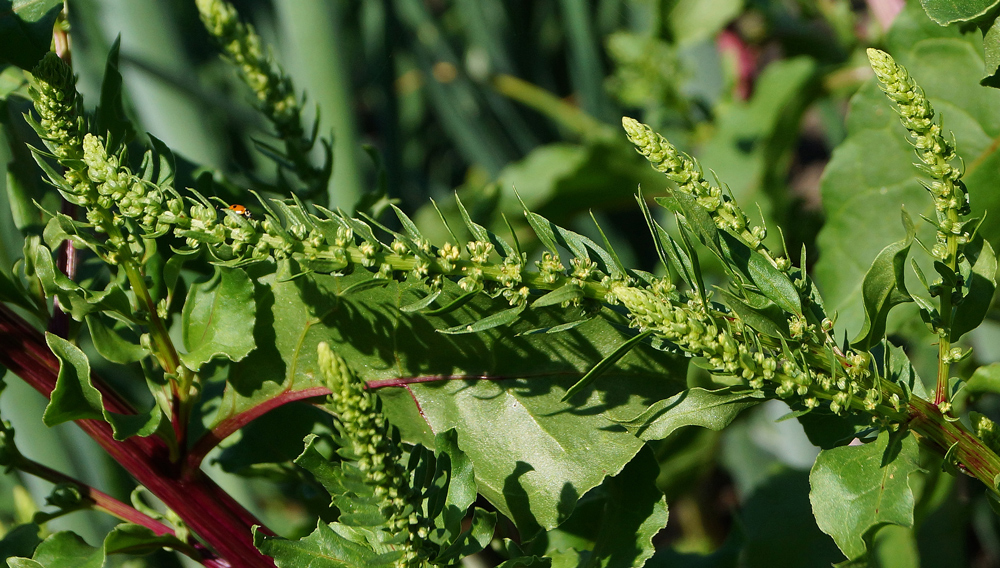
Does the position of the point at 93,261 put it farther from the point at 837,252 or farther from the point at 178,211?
the point at 837,252

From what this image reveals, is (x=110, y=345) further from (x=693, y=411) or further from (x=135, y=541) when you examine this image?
(x=693, y=411)

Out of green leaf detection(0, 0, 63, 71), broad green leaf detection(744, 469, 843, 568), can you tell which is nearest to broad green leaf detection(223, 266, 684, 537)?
green leaf detection(0, 0, 63, 71)

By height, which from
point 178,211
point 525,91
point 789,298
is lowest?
point 525,91

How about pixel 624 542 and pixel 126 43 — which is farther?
pixel 126 43

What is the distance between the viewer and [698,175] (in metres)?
0.23

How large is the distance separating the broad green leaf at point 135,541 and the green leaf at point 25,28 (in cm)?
17

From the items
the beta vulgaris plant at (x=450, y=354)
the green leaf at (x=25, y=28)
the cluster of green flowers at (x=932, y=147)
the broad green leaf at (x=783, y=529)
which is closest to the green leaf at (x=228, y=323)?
the beta vulgaris plant at (x=450, y=354)

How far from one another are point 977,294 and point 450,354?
17cm

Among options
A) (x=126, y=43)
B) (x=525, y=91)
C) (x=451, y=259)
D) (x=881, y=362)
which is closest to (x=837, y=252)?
(x=881, y=362)

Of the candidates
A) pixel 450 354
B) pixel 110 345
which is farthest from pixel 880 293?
pixel 110 345

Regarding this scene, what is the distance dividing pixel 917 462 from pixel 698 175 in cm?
10

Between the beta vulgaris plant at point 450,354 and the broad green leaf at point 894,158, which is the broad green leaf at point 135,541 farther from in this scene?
the broad green leaf at point 894,158

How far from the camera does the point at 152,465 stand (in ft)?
0.99

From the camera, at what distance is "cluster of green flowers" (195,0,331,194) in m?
0.35
